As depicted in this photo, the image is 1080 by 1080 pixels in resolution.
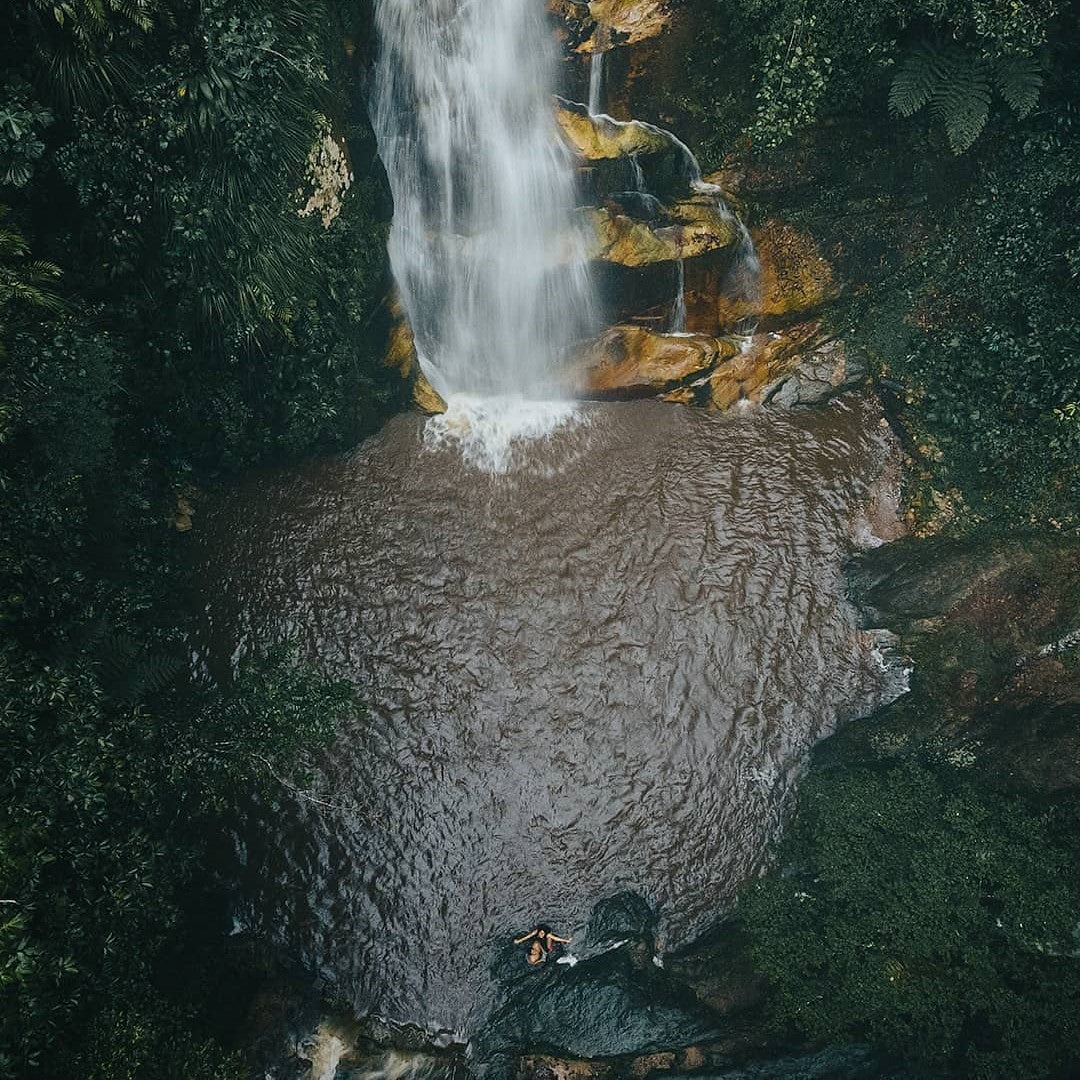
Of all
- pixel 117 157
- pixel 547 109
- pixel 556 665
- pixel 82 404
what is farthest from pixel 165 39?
pixel 556 665

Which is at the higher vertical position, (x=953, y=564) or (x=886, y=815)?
(x=953, y=564)

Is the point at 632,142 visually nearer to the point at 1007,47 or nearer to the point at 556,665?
the point at 1007,47

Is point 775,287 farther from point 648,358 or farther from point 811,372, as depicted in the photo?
point 648,358

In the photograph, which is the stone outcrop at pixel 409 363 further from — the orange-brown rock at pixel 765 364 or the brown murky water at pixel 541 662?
the orange-brown rock at pixel 765 364

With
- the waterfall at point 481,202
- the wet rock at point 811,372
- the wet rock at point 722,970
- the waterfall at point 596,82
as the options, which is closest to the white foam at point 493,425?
the waterfall at point 481,202

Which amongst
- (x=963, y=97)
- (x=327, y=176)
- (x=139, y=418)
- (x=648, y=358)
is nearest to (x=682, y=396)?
(x=648, y=358)
